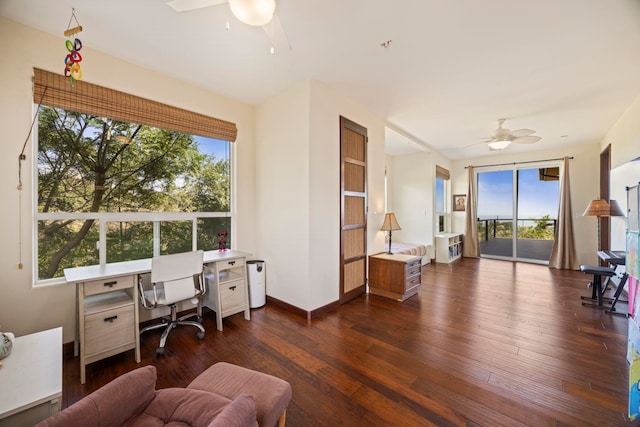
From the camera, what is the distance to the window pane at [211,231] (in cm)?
326

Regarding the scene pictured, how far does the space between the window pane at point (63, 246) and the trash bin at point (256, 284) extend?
1621 millimetres

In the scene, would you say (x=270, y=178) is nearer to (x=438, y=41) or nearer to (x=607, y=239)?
(x=438, y=41)

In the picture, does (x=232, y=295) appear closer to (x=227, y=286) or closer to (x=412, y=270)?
(x=227, y=286)

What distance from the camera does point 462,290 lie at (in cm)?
409

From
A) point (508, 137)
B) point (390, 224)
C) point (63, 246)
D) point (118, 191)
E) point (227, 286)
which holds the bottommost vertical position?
point (227, 286)

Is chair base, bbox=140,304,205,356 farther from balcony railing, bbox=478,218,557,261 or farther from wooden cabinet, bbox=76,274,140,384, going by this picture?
balcony railing, bbox=478,218,557,261

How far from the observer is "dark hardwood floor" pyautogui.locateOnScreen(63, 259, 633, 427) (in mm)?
1643

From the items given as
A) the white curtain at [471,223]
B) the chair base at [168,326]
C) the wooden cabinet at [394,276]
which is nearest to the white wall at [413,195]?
the white curtain at [471,223]

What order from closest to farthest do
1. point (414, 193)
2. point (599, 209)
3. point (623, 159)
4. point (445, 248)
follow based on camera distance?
point (623, 159), point (599, 209), point (445, 248), point (414, 193)

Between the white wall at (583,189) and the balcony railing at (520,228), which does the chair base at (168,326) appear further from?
the white wall at (583,189)

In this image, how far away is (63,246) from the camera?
235 cm

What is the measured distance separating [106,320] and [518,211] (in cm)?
835

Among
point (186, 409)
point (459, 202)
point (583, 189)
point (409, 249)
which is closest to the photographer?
point (186, 409)

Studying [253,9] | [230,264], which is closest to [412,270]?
[230,264]
